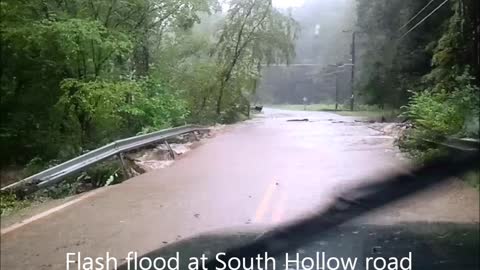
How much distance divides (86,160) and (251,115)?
162cm

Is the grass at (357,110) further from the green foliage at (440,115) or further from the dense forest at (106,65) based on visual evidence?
the dense forest at (106,65)

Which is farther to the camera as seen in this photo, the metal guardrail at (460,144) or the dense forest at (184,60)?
the dense forest at (184,60)

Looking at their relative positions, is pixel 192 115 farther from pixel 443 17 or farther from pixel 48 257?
pixel 443 17

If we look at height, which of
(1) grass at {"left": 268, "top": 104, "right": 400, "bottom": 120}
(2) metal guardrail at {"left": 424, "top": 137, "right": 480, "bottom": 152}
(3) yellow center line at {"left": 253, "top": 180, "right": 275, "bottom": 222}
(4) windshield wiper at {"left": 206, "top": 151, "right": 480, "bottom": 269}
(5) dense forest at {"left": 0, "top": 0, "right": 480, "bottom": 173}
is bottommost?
(3) yellow center line at {"left": 253, "top": 180, "right": 275, "bottom": 222}

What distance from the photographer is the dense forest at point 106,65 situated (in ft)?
9.95

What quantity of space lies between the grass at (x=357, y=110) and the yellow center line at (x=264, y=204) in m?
0.62

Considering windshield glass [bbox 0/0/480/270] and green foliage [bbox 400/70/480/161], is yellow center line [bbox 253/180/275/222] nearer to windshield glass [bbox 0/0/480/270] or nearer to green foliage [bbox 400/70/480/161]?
windshield glass [bbox 0/0/480/270]

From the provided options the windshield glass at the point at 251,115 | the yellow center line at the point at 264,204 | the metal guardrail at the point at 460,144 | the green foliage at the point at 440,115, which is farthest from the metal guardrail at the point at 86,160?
the metal guardrail at the point at 460,144

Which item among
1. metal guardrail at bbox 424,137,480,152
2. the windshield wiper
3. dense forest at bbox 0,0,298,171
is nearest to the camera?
metal guardrail at bbox 424,137,480,152

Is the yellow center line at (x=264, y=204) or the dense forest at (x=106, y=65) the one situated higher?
the dense forest at (x=106, y=65)

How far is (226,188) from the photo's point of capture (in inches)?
162

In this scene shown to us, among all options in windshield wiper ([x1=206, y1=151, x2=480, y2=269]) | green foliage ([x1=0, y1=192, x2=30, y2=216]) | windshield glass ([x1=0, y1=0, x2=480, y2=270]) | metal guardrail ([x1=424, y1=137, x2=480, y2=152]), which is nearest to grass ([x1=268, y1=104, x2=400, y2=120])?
windshield glass ([x1=0, y1=0, x2=480, y2=270])

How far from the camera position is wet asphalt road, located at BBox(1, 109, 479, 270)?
275 cm

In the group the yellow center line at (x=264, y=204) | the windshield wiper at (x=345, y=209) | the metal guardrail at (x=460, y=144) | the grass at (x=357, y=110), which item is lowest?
the yellow center line at (x=264, y=204)
